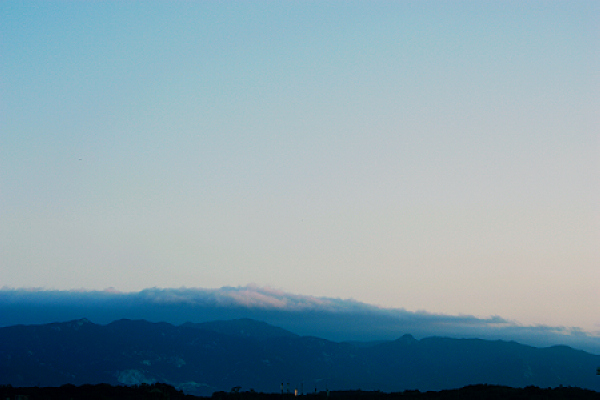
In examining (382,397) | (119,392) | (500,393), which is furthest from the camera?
(119,392)

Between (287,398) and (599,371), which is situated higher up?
(599,371)

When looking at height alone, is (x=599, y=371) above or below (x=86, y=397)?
above

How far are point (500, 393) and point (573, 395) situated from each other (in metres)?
14.4

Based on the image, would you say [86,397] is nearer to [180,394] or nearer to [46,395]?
[46,395]

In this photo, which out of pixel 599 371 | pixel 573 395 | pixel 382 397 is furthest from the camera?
pixel 382 397

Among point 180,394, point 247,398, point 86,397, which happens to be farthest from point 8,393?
point 247,398

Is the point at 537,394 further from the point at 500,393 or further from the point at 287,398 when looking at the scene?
the point at 287,398

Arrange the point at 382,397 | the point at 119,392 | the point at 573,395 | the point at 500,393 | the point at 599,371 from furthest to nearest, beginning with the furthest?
the point at 119,392, the point at 382,397, the point at 500,393, the point at 573,395, the point at 599,371

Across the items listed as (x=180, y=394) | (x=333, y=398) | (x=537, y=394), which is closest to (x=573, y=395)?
(x=537, y=394)

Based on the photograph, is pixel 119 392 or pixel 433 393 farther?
pixel 119 392

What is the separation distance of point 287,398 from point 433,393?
32.5 metres

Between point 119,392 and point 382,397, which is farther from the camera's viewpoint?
point 119,392

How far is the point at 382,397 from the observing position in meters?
144

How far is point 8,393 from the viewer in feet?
472
